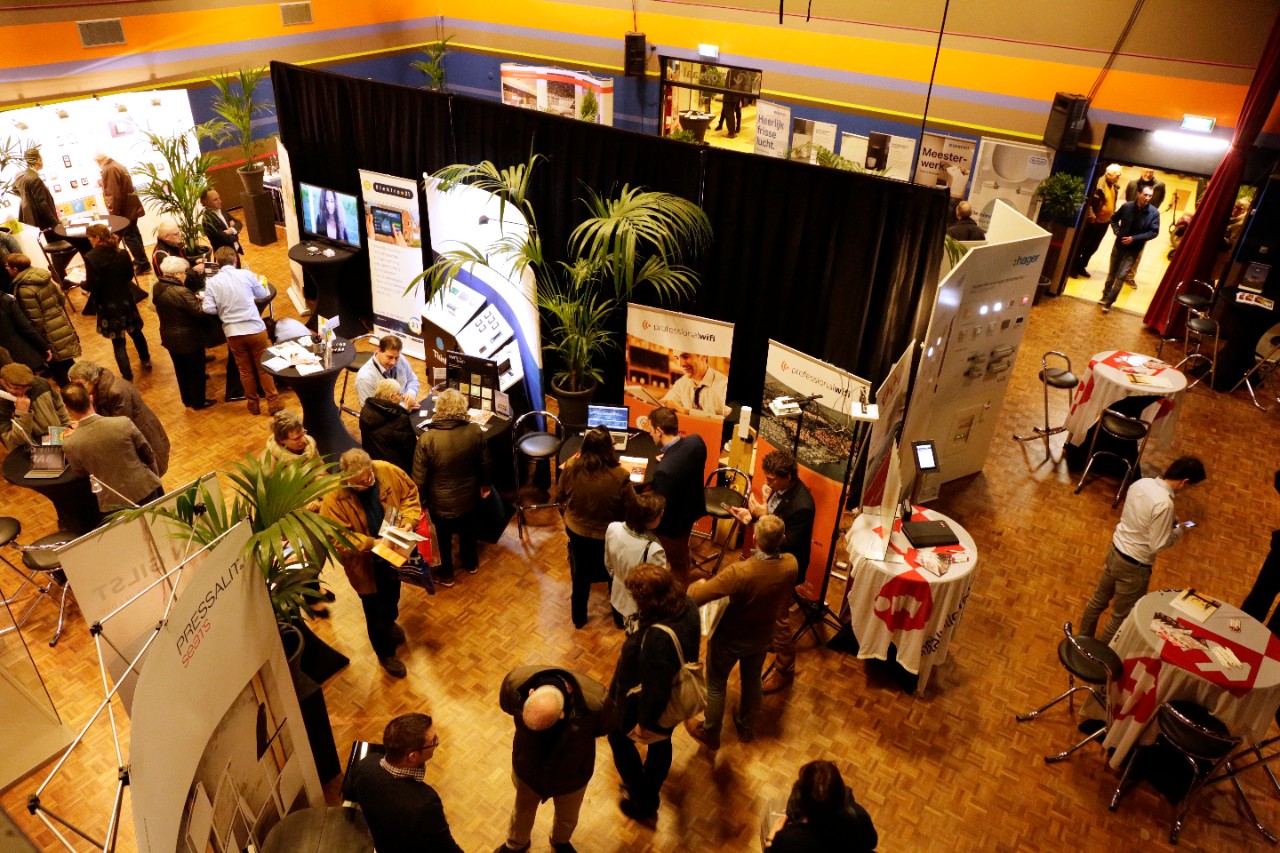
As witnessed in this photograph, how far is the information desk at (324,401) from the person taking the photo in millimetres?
5918

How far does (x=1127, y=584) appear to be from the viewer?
4.55m

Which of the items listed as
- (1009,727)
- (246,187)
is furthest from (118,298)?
(1009,727)

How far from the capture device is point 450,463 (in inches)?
183

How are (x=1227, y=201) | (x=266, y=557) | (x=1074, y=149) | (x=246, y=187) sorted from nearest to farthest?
(x=266, y=557) < (x=1227, y=201) < (x=1074, y=149) < (x=246, y=187)

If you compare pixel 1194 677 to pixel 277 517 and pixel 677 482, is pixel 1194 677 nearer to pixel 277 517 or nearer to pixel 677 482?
pixel 677 482

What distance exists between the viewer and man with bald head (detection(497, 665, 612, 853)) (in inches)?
112

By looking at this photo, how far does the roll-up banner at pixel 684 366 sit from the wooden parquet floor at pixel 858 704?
122 centimetres

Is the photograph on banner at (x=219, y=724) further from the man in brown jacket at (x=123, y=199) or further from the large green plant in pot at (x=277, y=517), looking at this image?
the man in brown jacket at (x=123, y=199)

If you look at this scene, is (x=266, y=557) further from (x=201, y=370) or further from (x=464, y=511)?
(x=201, y=370)

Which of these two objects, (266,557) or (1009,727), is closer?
(266,557)

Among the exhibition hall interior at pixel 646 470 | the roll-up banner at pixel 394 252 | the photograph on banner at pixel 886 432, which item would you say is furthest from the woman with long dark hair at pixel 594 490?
the roll-up banner at pixel 394 252

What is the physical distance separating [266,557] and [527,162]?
14.3ft

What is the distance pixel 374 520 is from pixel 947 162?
841 centimetres

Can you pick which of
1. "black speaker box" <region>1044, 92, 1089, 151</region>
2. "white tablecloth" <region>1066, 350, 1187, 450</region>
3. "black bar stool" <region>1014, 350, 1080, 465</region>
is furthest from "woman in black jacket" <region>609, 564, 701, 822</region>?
"black speaker box" <region>1044, 92, 1089, 151</region>
